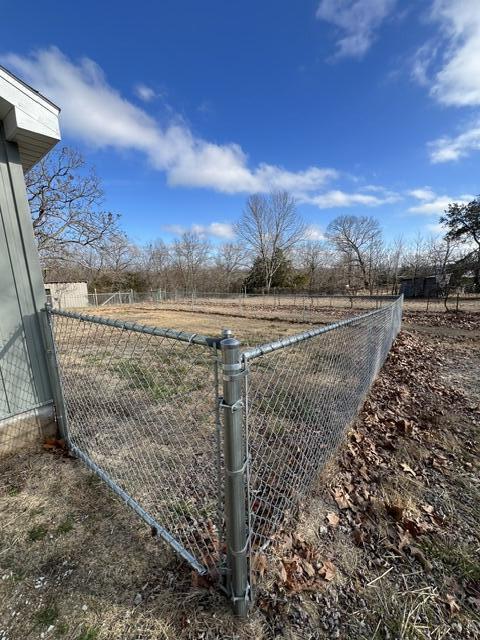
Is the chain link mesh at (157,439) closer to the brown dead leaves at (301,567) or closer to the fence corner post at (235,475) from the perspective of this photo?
the fence corner post at (235,475)

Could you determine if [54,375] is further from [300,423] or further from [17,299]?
[300,423]

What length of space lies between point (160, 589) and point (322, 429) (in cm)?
192

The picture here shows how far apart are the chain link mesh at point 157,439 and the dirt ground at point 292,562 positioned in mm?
148

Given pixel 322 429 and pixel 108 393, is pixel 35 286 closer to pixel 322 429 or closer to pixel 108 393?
pixel 108 393

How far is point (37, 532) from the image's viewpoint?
1.94m

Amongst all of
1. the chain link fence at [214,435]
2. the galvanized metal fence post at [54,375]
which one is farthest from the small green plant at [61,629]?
the galvanized metal fence post at [54,375]

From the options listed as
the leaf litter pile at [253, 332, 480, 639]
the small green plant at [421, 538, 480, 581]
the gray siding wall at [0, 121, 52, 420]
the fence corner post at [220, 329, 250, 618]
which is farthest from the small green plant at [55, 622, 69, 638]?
the small green plant at [421, 538, 480, 581]

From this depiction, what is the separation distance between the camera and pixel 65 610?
4.82ft

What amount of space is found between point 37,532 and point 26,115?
10.9ft

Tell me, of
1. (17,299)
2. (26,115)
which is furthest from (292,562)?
(26,115)

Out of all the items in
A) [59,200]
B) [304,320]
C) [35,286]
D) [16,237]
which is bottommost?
[304,320]

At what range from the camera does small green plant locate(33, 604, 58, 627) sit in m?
1.41

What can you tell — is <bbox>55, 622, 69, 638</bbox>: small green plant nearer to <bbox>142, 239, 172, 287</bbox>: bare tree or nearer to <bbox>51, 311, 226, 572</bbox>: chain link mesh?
<bbox>51, 311, 226, 572</bbox>: chain link mesh

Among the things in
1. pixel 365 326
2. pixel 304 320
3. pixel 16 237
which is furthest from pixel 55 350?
pixel 304 320
